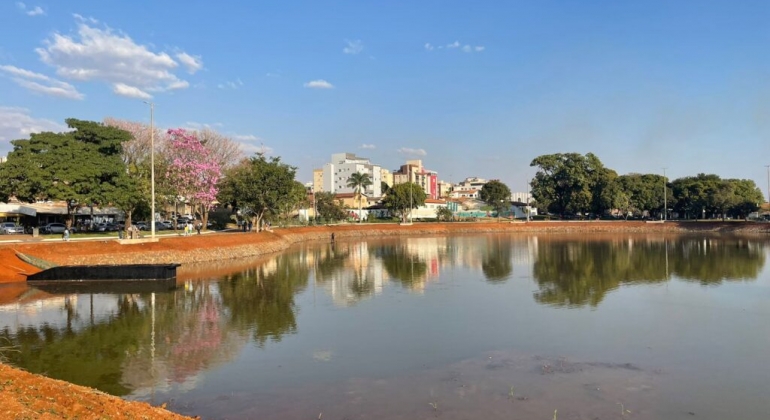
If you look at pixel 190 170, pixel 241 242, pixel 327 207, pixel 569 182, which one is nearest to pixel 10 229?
pixel 190 170

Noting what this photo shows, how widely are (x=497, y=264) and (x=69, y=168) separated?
34.9m

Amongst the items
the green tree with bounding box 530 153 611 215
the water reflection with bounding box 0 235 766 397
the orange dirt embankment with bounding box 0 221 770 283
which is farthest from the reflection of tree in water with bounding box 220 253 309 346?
the green tree with bounding box 530 153 611 215

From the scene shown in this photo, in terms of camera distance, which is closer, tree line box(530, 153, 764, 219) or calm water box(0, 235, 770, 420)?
calm water box(0, 235, 770, 420)

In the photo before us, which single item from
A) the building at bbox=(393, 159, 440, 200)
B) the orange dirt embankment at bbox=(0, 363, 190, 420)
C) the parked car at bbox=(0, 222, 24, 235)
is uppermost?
the building at bbox=(393, 159, 440, 200)

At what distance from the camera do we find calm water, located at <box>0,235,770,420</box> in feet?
39.1

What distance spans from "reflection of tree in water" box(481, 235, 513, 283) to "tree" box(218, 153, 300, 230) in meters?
22.9

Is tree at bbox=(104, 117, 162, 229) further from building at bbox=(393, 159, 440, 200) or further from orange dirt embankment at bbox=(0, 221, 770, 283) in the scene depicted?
building at bbox=(393, 159, 440, 200)

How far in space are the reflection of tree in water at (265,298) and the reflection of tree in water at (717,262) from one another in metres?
24.5

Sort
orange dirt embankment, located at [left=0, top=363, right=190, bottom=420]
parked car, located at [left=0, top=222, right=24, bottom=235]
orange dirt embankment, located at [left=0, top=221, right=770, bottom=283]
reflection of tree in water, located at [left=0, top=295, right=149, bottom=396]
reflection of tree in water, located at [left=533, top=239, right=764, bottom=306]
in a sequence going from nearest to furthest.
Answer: orange dirt embankment, located at [left=0, top=363, right=190, bottom=420]
reflection of tree in water, located at [left=0, top=295, right=149, bottom=396]
reflection of tree in water, located at [left=533, top=239, right=764, bottom=306]
orange dirt embankment, located at [left=0, top=221, right=770, bottom=283]
parked car, located at [left=0, top=222, right=24, bottom=235]

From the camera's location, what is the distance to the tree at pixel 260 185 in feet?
181

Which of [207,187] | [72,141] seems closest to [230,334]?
[72,141]

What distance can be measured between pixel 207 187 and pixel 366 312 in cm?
3547

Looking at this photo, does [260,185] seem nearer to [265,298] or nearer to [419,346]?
[265,298]

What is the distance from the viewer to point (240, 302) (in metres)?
24.8
